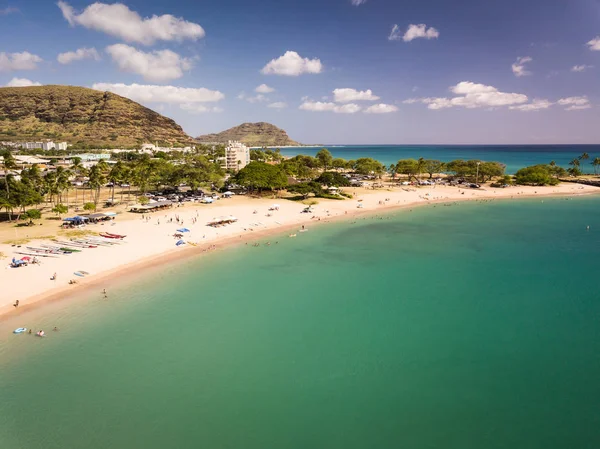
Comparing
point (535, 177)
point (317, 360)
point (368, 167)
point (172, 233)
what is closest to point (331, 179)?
point (368, 167)

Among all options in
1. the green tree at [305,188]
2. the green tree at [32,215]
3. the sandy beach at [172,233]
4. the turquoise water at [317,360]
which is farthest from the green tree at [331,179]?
the green tree at [32,215]

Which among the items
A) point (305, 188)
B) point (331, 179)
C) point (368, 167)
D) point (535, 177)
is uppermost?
point (368, 167)

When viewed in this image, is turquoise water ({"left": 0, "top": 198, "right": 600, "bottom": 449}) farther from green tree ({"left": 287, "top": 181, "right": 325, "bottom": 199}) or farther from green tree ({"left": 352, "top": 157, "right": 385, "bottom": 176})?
green tree ({"left": 352, "top": 157, "right": 385, "bottom": 176})

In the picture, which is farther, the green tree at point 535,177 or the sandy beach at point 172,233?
the green tree at point 535,177

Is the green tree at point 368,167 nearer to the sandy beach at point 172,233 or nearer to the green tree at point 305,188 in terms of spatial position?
the sandy beach at point 172,233

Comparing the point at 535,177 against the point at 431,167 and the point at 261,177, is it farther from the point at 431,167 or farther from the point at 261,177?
the point at 261,177

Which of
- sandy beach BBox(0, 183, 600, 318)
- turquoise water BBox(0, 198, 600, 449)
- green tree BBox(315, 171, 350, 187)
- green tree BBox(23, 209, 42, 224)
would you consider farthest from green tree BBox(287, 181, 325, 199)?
green tree BBox(23, 209, 42, 224)
